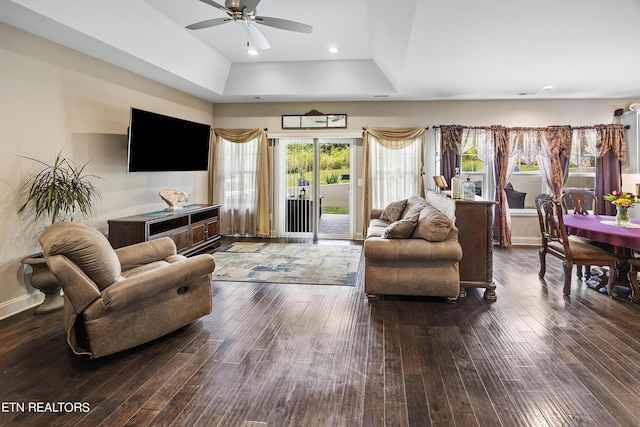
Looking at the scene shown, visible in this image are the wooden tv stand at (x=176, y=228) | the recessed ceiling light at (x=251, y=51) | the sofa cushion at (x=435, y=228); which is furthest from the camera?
the recessed ceiling light at (x=251, y=51)

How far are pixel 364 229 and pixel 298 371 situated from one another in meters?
4.69

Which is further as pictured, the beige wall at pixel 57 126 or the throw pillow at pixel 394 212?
the throw pillow at pixel 394 212

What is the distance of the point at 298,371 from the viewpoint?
2.33 meters

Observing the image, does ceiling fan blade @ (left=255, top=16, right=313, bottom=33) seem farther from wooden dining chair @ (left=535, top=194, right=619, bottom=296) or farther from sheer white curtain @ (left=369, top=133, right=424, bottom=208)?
sheer white curtain @ (left=369, top=133, right=424, bottom=208)

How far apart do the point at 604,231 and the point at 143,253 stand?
14.4ft

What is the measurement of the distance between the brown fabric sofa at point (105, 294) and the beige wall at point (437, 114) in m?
4.69

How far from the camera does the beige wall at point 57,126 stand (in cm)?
330

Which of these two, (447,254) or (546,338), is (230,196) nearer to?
(447,254)

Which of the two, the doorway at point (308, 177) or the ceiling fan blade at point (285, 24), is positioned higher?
the ceiling fan blade at point (285, 24)

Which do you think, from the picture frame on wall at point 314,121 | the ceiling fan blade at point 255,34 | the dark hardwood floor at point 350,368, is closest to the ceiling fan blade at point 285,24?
the ceiling fan blade at point 255,34

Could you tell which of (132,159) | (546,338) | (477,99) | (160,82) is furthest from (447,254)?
(160,82)

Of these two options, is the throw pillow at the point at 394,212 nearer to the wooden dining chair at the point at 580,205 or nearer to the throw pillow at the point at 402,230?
the throw pillow at the point at 402,230

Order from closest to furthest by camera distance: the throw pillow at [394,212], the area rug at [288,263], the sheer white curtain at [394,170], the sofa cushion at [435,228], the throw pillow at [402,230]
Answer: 1. the sofa cushion at [435,228]
2. the throw pillow at [402,230]
3. the area rug at [288,263]
4. the throw pillow at [394,212]
5. the sheer white curtain at [394,170]

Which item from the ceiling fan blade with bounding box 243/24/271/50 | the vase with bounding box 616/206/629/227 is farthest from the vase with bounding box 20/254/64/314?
the vase with bounding box 616/206/629/227
